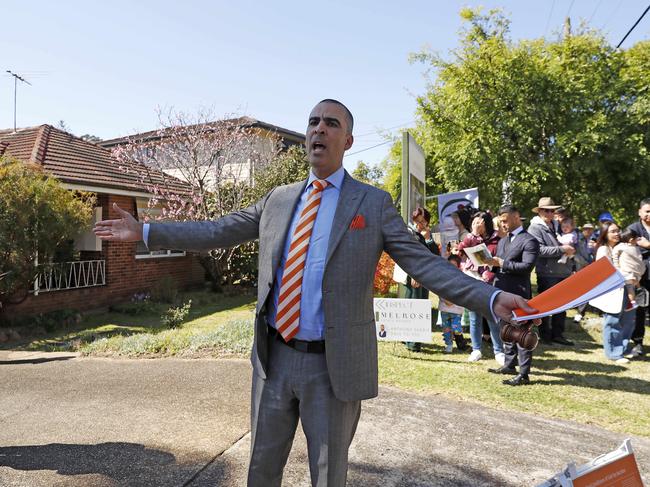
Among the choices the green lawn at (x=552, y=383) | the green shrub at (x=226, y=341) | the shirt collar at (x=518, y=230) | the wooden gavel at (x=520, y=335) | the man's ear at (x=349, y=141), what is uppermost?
the man's ear at (x=349, y=141)

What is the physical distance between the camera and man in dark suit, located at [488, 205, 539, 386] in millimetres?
5812

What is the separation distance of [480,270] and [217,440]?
4647 mm

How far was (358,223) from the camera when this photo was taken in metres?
2.33

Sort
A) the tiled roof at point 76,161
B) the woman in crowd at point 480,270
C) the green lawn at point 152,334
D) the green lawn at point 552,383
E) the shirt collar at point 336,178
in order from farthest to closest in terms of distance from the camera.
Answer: the tiled roof at point 76,161 → the green lawn at point 152,334 → the woman in crowd at point 480,270 → the green lawn at point 552,383 → the shirt collar at point 336,178

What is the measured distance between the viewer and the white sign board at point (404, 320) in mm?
7074

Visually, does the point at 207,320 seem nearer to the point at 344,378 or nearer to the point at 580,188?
the point at 344,378

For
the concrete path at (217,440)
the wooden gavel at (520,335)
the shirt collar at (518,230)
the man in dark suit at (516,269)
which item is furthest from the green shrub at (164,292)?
the wooden gavel at (520,335)

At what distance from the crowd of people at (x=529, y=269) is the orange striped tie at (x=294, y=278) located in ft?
12.4

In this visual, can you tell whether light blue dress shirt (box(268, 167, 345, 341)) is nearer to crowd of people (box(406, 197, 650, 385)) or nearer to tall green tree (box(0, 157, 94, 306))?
crowd of people (box(406, 197, 650, 385))

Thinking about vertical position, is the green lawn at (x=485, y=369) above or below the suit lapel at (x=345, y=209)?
below

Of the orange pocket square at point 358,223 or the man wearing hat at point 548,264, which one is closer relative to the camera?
the orange pocket square at point 358,223

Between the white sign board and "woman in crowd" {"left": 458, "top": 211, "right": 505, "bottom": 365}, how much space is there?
0.64 meters

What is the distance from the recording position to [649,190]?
12.7 metres

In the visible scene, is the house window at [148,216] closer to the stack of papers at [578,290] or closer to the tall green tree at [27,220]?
the tall green tree at [27,220]
